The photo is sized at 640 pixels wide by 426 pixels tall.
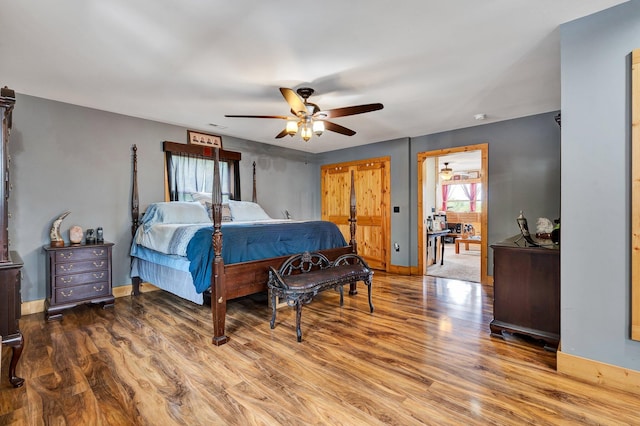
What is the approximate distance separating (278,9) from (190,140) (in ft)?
11.1

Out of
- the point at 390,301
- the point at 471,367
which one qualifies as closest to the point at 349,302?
the point at 390,301

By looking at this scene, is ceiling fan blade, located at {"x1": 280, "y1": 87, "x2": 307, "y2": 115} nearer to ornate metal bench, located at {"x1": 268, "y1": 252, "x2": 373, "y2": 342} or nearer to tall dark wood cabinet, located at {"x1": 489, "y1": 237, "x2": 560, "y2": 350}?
ornate metal bench, located at {"x1": 268, "y1": 252, "x2": 373, "y2": 342}

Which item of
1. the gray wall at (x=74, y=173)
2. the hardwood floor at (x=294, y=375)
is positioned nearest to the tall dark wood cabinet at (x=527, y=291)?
the hardwood floor at (x=294, y=375)

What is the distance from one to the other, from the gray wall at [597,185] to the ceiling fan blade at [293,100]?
6.61ft

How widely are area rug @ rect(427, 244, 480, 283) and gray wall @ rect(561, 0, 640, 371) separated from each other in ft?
9.63

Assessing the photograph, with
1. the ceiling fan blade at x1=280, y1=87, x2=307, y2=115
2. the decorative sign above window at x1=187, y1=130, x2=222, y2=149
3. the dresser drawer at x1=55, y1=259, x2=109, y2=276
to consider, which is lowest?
the dresser drawer at x1=55, y1=259, x2=109, y2=276

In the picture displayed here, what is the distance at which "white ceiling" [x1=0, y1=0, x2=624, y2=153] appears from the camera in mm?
2006

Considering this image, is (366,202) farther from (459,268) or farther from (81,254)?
(81,254)

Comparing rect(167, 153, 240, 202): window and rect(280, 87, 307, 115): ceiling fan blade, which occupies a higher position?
rect(280, 87, 307, 115): ceiling fan blade

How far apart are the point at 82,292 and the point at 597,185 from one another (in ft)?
16.0

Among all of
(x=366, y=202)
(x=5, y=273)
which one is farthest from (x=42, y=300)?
(x=366, y=202)

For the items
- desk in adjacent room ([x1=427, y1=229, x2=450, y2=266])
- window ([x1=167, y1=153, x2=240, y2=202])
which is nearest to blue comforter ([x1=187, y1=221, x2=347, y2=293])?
window ([x1=167, y1=153, x2=240, y2=202])

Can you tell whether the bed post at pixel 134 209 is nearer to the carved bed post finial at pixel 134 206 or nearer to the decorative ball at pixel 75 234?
the carved bed post finial at pixel 134 206

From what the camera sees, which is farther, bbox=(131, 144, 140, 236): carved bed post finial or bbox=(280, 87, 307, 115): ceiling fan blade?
bbox=(131, 144, 140, 236): carved bed post finial
